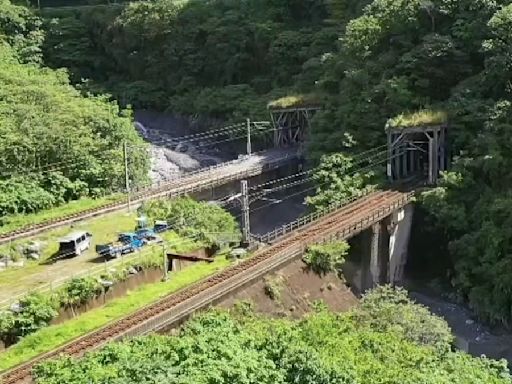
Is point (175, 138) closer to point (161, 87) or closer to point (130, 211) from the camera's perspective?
point (161, 87)

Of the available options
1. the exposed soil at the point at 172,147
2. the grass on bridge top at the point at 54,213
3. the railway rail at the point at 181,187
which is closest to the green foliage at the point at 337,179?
the railway rail at the point at 181,187

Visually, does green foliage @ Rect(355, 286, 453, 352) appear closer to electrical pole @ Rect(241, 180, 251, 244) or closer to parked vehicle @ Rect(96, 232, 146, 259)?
electrical pole @ Rect(241, 180, 251, 244)

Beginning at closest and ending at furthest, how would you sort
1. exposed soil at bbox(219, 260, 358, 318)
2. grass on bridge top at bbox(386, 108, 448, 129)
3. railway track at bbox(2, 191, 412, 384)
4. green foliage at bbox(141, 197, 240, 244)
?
1. railway track at bbox(2, 191, 412, 384)
2. exposed soil at bbox(219, 260, 358, 318)
3. green foliage at bbox(141, 197, 240, 244)
4. grass on bridge top at bbox(386, 108, 448, 129)

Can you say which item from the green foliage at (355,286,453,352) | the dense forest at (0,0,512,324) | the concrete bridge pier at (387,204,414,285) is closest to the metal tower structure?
the dense forest at (0,0,512,324)

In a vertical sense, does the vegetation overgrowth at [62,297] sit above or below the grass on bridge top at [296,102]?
below

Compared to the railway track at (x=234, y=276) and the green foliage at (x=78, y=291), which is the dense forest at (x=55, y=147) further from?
the railway track at (x=234, y=276)

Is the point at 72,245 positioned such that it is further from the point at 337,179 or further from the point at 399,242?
the point at 399,242

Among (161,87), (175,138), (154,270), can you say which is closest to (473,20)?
(154,270)

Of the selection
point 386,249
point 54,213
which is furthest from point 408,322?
point 54,213
